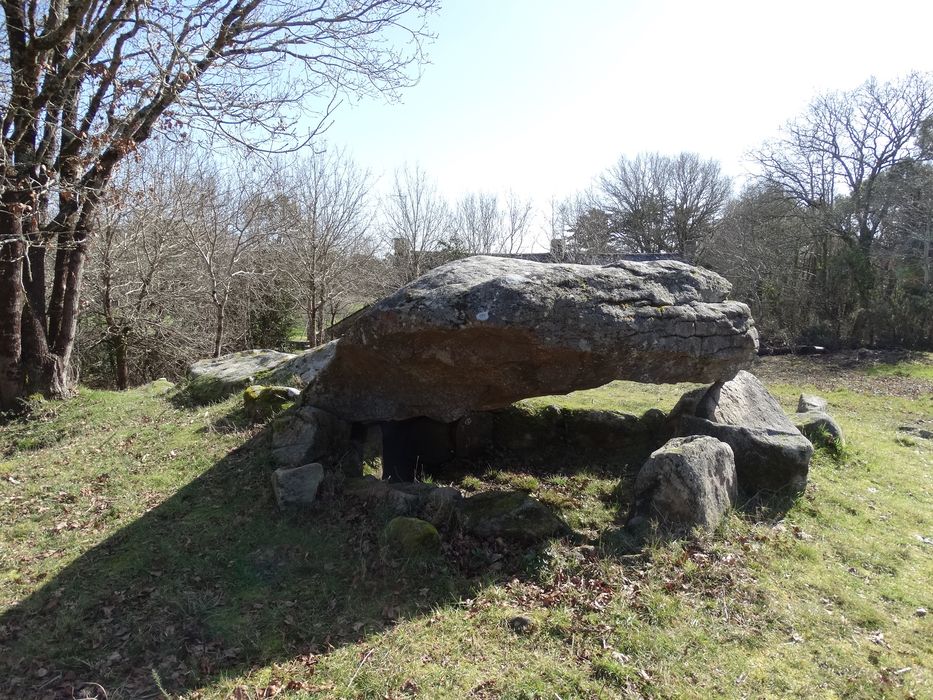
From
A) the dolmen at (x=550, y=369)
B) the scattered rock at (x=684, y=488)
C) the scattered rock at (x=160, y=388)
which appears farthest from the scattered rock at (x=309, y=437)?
the scattered rock at (x=160, y=388)

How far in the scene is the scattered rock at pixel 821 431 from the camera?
816 centimetres

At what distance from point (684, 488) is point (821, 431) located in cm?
382

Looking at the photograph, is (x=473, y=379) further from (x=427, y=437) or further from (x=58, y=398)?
(x=58, y=398)

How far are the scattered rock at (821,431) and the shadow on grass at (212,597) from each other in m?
5.06

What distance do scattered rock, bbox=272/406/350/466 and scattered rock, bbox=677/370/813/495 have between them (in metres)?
3.99

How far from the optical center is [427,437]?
25.2ft

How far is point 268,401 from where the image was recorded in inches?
330

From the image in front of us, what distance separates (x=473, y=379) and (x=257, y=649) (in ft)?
10.5

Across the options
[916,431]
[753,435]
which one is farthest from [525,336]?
[916,431]

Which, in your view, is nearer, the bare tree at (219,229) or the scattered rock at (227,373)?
the scattered rock at (227,373)

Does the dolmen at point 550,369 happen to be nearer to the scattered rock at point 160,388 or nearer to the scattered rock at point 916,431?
the scattered rock at point 160,388

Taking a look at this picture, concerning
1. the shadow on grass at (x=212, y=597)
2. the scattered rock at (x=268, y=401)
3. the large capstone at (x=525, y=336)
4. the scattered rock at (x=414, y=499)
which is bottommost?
the shadow on grass at (x=212, y=597)

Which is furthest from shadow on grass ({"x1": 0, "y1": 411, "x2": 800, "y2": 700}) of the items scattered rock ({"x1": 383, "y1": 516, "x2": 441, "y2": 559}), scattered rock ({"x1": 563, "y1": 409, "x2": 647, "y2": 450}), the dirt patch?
the dirt patch

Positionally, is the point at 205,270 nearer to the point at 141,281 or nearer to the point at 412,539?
the point at 141,281
